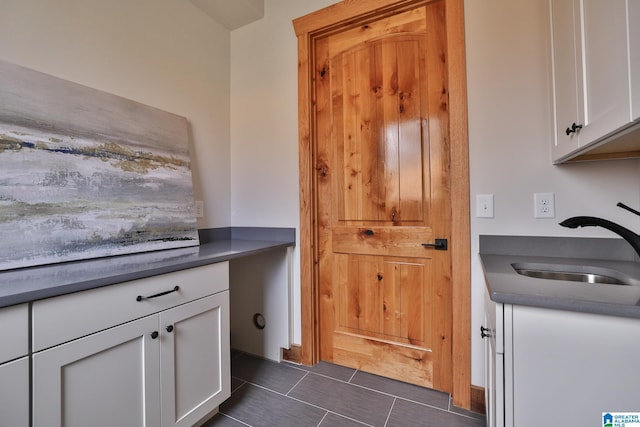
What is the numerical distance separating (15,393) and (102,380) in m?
0.23

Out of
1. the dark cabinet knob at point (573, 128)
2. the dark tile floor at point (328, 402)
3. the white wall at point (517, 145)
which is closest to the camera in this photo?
the dark cabinet knob at point (573, 128)

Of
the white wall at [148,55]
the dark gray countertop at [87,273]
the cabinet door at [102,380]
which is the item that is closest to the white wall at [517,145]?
the dark gray countertop at [87,273]

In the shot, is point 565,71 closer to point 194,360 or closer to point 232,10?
point 194,360

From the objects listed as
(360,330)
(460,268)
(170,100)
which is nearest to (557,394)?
(460,268)

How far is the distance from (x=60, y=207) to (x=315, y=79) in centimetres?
162

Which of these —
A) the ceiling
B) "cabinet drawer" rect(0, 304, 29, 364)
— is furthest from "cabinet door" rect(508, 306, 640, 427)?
the ceiling

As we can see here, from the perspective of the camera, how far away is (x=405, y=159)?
5.60 ft

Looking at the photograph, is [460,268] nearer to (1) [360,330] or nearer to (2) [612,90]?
(1) [360,330]

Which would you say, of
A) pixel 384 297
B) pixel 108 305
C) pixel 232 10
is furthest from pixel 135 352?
pixel 232 10

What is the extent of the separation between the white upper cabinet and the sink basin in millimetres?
461

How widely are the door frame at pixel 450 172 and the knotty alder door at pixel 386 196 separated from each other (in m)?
0.08

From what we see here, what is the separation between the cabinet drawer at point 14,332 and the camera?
0.73 meters

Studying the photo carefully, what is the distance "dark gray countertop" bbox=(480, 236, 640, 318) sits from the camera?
0.71 m

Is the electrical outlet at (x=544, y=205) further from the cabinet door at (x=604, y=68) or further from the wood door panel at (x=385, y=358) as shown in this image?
the wood door panel at (x=385, y=358)
